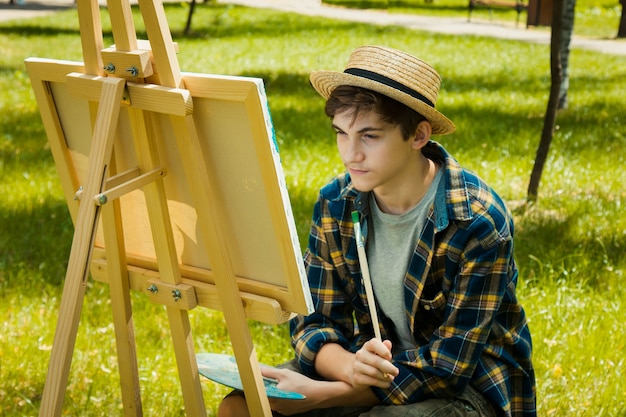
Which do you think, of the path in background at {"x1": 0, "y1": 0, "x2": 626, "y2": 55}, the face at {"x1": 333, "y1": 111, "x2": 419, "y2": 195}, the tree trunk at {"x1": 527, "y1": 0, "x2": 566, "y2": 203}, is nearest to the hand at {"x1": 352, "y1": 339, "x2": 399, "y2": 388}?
the face at {"x1": 333, "y1": 111, "x2": 419, "y2": 195}

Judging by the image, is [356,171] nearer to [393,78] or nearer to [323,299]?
[393,78]

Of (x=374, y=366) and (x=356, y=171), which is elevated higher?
(x=356, y=171)

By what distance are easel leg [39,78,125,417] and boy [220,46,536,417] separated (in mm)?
565

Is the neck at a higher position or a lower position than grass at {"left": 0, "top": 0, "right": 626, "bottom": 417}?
lower

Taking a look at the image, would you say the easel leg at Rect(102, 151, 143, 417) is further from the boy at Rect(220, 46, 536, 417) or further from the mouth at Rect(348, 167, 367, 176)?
the mouth at Rect(348, 167, 367, 176)

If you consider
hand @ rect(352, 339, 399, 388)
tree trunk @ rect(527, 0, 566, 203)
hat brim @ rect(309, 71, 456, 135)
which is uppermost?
tree trunk @ rect(527, 0, 566, 203)

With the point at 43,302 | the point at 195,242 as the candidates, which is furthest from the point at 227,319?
the point at 43,302

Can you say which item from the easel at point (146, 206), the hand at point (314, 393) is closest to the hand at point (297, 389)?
the hand at point (314, 393)

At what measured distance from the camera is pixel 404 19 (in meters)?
19.5

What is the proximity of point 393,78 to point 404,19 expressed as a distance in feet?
57.5

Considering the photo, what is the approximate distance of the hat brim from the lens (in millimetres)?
2361

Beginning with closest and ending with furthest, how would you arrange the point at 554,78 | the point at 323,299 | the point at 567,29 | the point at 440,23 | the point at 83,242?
the point at 83,242, the point at 323,299, the point at 554,78, the point at 567,29, the point at 440,23

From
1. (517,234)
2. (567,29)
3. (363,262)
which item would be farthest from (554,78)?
(363,262)

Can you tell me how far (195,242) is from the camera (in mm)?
2451
